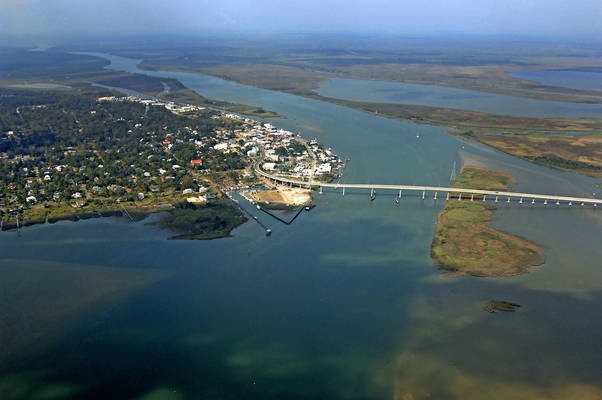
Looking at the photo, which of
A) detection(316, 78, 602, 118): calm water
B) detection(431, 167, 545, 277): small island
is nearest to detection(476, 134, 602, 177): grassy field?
detection(316, 78, 602, 118): calm water

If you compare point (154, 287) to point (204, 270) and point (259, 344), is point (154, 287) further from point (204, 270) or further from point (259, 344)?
point (259, 344)

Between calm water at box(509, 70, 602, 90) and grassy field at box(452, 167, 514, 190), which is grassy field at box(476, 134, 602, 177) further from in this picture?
calm water at box(509, 70, 602, 90)

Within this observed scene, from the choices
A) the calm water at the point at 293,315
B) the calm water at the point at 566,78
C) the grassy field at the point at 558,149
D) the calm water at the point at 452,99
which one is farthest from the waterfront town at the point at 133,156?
the calm water at the point at 566,78

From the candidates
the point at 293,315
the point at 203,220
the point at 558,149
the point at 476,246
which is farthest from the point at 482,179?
the point at 293,315

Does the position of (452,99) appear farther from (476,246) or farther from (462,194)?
(476,246)

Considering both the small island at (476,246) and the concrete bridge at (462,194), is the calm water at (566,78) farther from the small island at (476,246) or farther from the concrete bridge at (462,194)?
the small island at (476,246)

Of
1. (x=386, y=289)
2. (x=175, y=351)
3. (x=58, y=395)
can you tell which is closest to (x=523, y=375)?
(x=386, y=289)
